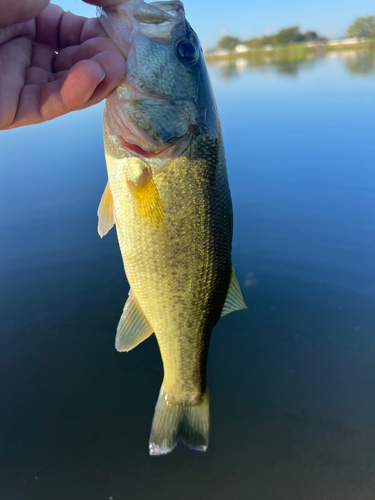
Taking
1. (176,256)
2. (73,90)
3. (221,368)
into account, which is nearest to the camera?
(73,90)

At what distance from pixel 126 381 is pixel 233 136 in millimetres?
5818

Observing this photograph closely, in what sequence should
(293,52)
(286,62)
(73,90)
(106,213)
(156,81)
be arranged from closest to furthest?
(73,90) < (156,81) < (106,213) < (286,62) < (293,52)

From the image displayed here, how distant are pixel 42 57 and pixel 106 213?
73cm

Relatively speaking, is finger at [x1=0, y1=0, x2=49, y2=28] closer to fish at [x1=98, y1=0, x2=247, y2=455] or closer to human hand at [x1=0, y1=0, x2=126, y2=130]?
human hand at [x1=0, y1=0, x2=126, y2=130]

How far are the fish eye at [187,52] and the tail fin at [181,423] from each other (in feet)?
4.98

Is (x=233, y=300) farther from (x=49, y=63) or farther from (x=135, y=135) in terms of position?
(x=49, y=63)

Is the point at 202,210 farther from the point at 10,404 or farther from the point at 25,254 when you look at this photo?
the point at 25,254

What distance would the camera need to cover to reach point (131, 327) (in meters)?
1.52

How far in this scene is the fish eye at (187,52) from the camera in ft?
4.05

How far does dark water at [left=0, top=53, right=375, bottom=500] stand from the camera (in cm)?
216

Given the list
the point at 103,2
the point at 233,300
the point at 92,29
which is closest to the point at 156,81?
the point at 103,2

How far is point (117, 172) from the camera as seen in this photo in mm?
1264

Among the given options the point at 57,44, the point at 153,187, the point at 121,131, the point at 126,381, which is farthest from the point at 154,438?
the point at 57,44

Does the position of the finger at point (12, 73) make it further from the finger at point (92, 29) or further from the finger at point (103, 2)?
the finger at point (103, 2)
